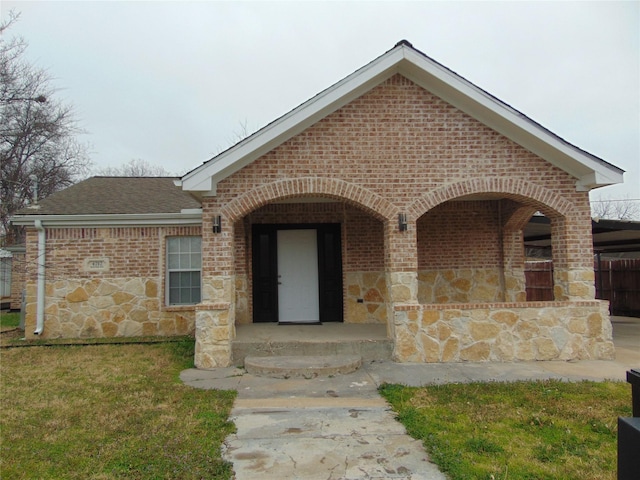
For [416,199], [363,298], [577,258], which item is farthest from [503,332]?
[363,298]

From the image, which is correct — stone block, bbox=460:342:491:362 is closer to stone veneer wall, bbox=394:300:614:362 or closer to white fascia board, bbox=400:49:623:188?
stone veneer wall, bbox=394:300:614:362

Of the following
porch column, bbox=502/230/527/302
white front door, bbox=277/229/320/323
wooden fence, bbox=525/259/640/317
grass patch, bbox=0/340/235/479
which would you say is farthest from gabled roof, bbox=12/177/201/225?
wooden fence, bbox=525/259/640/317

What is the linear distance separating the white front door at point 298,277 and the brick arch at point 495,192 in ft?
10.9

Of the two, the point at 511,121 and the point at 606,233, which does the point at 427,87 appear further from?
the point at 606,233

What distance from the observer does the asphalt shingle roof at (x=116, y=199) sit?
10.7 metres

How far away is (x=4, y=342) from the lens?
10.0 metres

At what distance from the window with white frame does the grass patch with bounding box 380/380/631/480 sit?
622cm

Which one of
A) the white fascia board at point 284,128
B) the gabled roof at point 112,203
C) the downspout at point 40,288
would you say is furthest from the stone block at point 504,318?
the downspout at point 40,288

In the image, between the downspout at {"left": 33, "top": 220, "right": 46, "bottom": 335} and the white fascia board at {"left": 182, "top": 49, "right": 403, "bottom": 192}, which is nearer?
the white fascia board at {"left": 182, "top": 49, "right": 403, "bottom": 192}

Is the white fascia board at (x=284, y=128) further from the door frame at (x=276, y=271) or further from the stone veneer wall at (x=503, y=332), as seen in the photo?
the stone veneer wall at (x=503, y=332)

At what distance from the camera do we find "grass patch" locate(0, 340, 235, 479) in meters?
3.86

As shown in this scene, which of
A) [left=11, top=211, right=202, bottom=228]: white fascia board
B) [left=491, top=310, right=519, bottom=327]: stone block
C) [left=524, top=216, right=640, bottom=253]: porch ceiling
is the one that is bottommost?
[left=491, top=310, right=519, bottom=327]: stone block

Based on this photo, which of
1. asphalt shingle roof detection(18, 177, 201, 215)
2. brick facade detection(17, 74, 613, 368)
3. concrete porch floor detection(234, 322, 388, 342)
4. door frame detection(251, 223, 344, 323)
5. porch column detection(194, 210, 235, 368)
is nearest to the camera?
porch column detection(194, 210, 235, 368)

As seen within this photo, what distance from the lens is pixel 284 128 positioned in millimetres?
7414
